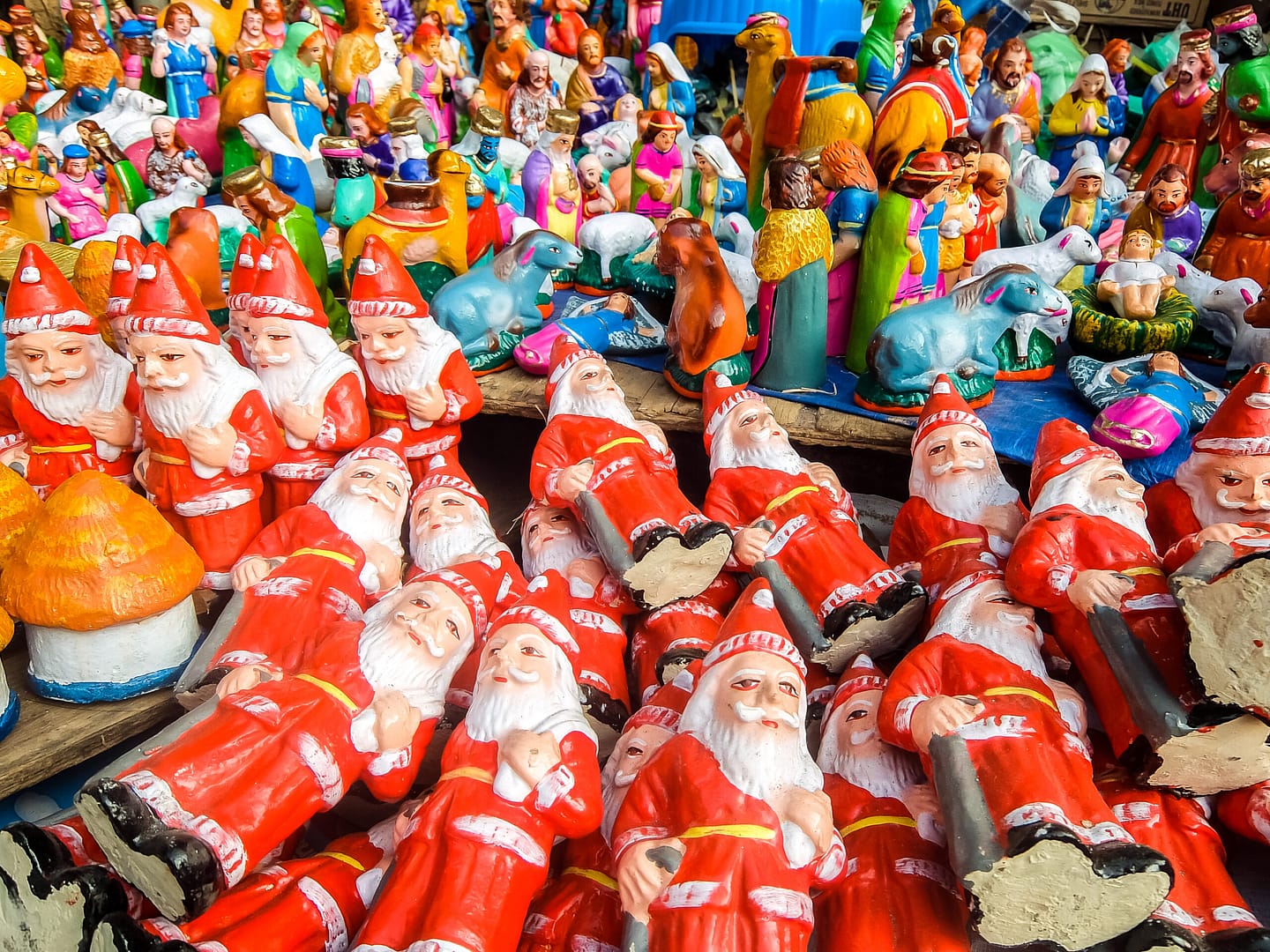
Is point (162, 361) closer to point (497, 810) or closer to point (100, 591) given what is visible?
point (100, 591)

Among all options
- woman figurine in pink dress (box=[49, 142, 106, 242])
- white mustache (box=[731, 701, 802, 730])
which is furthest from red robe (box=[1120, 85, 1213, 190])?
woman figurine in pink dress (box=[49, 142, 106, 242])

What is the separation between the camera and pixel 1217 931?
1.34 m

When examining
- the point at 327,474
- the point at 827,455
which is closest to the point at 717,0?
the point at 827,455

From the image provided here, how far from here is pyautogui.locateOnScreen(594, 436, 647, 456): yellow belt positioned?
2.27 m

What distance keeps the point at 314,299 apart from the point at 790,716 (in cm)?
166

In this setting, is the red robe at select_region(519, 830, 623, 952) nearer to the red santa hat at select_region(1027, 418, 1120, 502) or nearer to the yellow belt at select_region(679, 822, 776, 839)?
the yellow belt at select_region(679, 822, 776, 839)

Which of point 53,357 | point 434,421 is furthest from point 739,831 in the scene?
point 53,357

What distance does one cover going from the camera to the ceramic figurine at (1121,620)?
147cm

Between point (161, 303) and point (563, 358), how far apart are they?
1.03 m

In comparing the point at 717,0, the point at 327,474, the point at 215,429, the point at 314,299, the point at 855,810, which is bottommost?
the point at 855,810

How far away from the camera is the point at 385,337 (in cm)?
235

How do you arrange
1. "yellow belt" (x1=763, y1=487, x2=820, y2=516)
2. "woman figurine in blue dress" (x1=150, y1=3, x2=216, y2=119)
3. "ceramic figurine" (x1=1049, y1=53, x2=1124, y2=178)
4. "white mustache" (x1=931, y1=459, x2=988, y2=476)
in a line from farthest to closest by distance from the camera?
"woman figurine in blue dress" (x1=150, y1=3, x2=216, y2=119) → "ceramic figurine" (x1=1049, y1=53, x2=1124, y2=178) → "yellow belt" (x1=763, y1=487, x2=820, y2=516) → "white mustache" (x1=931, y1=459, x2=988, y2=476)

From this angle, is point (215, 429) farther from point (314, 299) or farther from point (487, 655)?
point (487, 655)

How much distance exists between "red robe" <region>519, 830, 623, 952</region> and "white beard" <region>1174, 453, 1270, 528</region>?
1.44 metres
